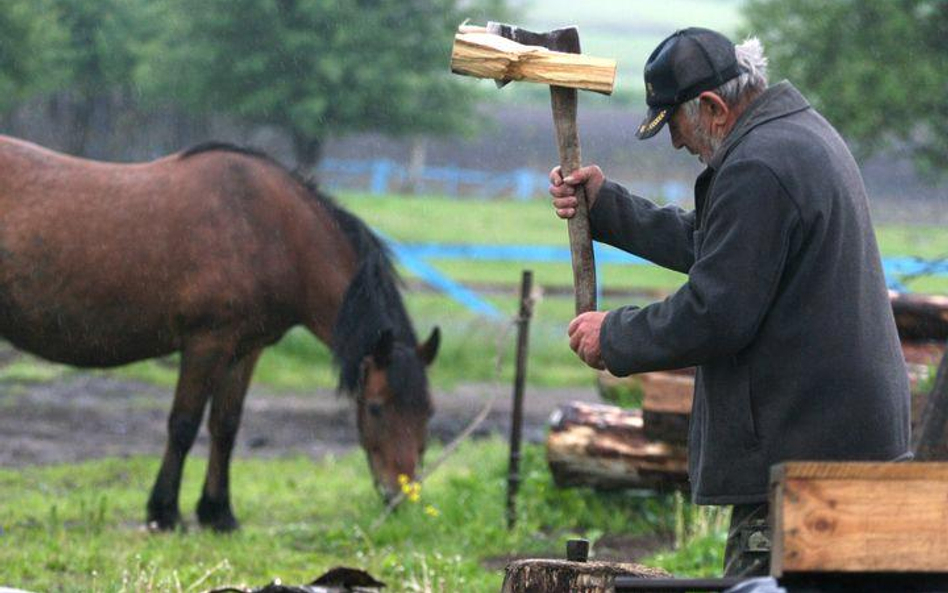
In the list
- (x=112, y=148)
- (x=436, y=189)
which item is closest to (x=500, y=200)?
(x=436, y=189)

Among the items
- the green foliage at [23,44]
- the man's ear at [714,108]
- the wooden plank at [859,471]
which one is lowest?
the wooden plank at [859,471]

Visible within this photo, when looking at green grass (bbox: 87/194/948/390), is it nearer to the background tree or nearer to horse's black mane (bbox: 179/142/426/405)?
horse's black mane (bbox: 179/142/426/405)

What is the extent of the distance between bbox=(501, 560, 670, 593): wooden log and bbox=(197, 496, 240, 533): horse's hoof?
4621mm

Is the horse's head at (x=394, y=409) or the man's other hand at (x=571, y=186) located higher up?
the man's other hand at (x=571, y=186)

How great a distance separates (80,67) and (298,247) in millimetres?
22430

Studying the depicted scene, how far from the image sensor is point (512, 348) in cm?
1783

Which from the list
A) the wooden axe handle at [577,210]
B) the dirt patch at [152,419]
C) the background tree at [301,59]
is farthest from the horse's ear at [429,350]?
the background tree at [301,59]

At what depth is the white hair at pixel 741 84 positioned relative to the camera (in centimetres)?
442

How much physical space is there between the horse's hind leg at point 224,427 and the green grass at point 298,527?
0.29 metres

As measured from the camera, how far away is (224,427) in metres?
9.30

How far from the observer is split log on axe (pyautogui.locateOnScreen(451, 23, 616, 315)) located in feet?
15.4

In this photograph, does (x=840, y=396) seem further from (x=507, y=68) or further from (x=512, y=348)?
(x=512, y=348)

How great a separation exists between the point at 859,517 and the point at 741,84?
1.44 m

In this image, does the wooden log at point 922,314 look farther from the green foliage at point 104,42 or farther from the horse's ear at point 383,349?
the green foliage at point 104,42
